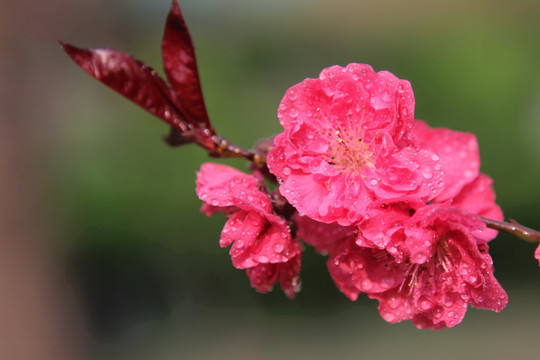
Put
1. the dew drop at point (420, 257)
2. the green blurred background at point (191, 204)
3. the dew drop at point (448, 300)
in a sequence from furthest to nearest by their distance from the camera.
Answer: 1. the green blurred background at point (191, 204)
2. the dew drop at point (448, 300)
3. the dew drop at point (420, 257)

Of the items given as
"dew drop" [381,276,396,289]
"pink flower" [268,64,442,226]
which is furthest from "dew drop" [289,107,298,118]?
"dew drop" [381,276,396,289]

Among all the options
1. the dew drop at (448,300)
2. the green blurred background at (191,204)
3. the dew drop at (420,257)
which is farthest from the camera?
the green blurred background at (191,204)

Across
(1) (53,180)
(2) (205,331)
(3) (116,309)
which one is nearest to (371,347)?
(2) (205,331)

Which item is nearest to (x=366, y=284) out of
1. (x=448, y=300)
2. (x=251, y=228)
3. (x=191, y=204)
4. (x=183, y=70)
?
(x=448, y=300)

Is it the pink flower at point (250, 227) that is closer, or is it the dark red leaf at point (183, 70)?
the pink flower at point (250, 227)

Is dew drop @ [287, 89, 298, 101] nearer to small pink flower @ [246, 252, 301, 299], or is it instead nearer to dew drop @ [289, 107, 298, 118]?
dew drop @ [289, 107, 298, 118]

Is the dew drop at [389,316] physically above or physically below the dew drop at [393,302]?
below

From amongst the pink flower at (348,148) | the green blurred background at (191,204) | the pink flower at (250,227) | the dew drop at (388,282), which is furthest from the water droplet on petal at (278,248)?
the green blurred background at (191,204)

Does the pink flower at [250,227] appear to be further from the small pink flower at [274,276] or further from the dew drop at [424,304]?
the dew drop at [424,304]

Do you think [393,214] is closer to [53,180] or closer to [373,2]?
[53,180]
